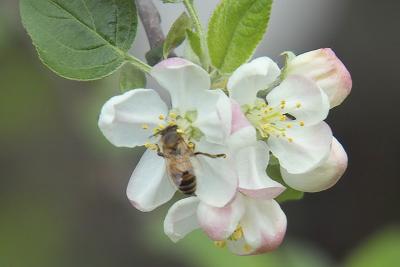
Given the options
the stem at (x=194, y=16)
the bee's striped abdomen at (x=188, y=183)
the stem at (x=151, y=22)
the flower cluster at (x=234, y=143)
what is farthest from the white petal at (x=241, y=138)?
the stem at (x=151, y=22)

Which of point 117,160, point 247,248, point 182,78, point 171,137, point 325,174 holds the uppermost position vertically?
point 182,78

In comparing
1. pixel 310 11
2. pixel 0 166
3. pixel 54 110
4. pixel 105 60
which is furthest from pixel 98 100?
pixel 310 11

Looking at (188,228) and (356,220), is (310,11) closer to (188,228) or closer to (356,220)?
(356,220)

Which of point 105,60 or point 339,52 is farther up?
point 105,60

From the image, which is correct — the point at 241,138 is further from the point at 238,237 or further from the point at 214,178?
the point at 238,237

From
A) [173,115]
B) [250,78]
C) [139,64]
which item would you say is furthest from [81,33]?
[250,78]

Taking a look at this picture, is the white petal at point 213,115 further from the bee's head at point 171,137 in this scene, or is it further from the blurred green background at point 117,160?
the blurred green background at point 117,160
